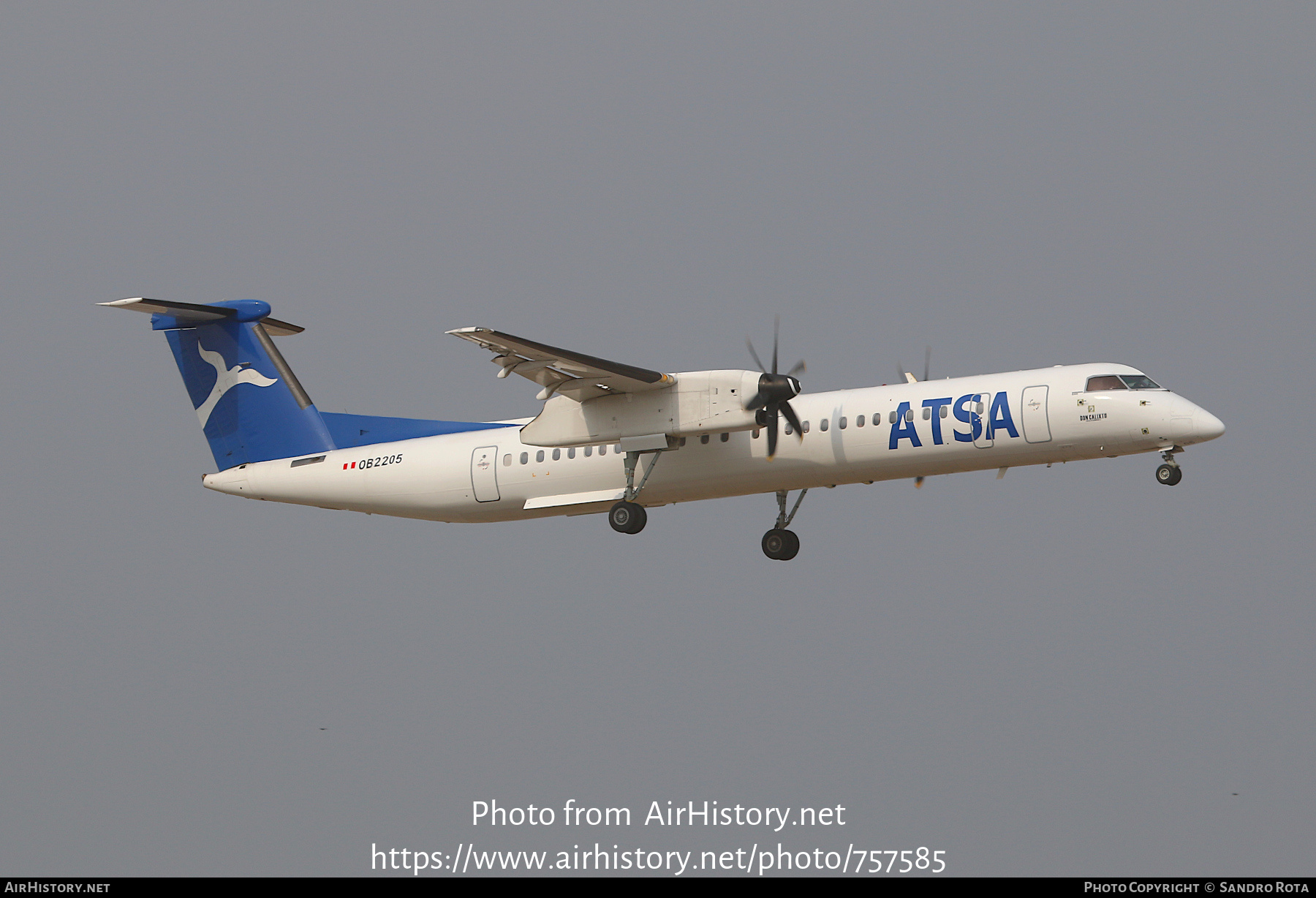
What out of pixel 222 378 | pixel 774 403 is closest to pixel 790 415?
pixel 774 403

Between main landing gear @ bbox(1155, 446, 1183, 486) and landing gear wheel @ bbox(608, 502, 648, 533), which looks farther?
landing gear wheel @ bbox(608, 502, 648, 533)

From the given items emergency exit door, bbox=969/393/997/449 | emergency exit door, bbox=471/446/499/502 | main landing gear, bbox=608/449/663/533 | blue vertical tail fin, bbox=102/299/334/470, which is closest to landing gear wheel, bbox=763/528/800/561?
main landing gear, bbox=608/449/663/533

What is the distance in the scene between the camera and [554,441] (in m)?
24.1

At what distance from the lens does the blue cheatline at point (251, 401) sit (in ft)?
88.3

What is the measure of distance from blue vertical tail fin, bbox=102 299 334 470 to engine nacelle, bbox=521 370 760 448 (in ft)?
16.4

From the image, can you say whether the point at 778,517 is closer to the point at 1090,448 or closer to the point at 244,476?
the point at 1090,448

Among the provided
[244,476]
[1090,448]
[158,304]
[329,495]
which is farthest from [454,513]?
[1090,448]

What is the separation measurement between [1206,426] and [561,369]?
9.41 meters

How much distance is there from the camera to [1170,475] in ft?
71.5

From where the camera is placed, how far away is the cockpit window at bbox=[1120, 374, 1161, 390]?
22.1 meters

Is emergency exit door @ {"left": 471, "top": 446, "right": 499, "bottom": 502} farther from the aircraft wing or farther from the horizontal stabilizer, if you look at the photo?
the horizontal stabilizer

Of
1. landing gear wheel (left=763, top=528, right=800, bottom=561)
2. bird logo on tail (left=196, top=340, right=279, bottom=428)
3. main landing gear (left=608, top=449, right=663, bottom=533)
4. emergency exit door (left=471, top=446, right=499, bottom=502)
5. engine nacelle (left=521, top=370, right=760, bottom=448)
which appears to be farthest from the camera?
bird logo on tail (left=196, top=340, right=279, bottom=428)

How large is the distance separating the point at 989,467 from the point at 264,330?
528 inches

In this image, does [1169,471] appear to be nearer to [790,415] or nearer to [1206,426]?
[1206,426]
